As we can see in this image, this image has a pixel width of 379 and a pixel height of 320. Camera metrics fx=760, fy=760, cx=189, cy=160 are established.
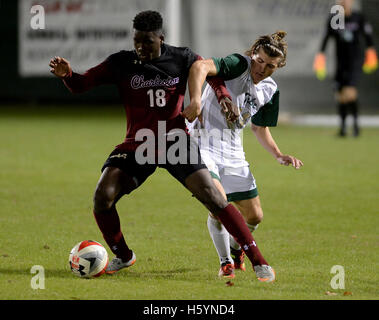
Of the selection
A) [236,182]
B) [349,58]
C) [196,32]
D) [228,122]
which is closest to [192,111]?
[228,122]

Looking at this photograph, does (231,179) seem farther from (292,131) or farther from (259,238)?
(292,131)

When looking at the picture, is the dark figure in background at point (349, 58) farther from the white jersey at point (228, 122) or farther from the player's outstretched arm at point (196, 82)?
the player's outstretched arm at point (196, 82)

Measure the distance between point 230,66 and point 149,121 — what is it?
69 centimetres

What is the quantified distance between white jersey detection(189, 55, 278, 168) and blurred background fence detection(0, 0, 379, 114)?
10.5 meters

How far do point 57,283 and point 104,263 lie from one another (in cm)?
40

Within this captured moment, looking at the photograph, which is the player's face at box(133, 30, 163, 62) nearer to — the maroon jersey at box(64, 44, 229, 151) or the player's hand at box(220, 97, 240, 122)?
the maroon jersey at box(64, 44, 229, 151)

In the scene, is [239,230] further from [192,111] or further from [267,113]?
[267,113]

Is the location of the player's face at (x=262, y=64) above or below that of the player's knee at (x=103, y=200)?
above

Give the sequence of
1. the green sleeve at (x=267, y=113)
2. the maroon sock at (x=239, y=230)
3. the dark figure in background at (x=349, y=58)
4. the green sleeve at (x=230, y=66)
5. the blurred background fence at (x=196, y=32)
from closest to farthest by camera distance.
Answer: the maroon sock at (x=239, y=230) < the green sleeve at (x=230, y=66) < the green sleeve at (x=267, y=113) < the dark figure in background at (x=349, y=58) < the blurred background fence at (x=196, y=32)

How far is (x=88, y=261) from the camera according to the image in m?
5.17

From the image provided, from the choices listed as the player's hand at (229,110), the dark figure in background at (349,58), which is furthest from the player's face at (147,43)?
the dark figure in background at (349,58)

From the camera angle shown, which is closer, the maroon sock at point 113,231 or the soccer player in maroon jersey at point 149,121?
the soccer player in maroon jersey at point 149,121

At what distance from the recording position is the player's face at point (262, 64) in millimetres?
5335
